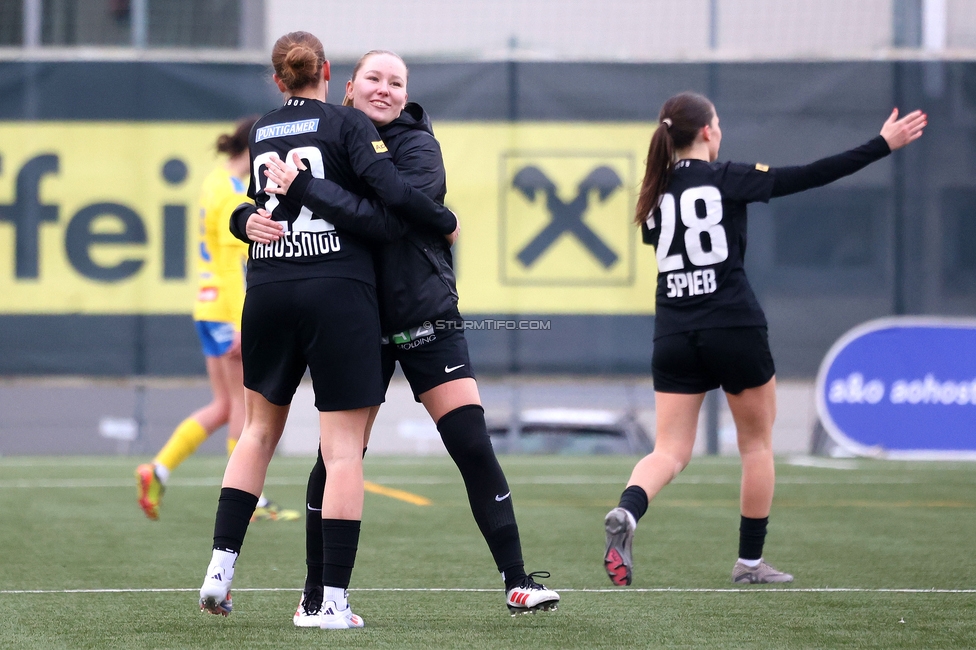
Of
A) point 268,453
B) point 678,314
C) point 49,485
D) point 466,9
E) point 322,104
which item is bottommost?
point 49,485

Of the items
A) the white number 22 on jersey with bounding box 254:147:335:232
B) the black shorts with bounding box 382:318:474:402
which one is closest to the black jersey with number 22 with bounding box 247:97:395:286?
the white number 22 on jersey with bounding box 254:147:335:232

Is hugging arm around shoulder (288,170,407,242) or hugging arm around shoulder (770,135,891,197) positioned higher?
hugging arm around shoulder (770,135,891,197)

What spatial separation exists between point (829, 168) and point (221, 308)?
3.39 meters

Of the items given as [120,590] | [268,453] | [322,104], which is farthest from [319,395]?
[120,590]

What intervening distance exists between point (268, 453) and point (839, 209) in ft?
27.9

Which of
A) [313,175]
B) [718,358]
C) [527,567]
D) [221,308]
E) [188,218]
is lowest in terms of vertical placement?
[527,567]

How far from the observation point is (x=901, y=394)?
10.6 meters

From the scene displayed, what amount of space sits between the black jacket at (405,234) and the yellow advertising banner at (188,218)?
734cm

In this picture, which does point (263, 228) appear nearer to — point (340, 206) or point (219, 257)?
point (340, 206)

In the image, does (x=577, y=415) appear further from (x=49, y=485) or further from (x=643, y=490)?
(x=643, y=490)

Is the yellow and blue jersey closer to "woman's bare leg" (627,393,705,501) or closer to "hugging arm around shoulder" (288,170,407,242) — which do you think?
"woman's bare leg" (627,393,705,501)

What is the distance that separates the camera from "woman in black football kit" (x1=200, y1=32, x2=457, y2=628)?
3.63 metres

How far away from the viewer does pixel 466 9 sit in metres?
11.7

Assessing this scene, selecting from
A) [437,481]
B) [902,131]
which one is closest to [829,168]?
[902,131]
